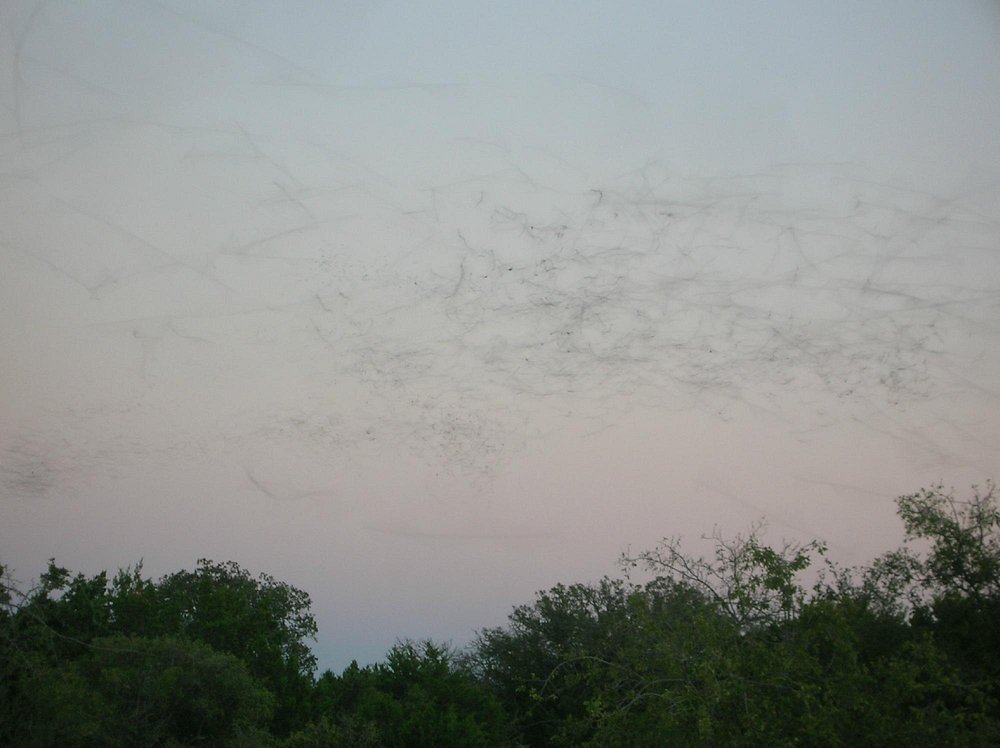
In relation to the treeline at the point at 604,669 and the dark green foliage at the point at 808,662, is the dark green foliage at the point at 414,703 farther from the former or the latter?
the dark green foliage at the point at 808,662

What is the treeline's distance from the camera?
21.0m

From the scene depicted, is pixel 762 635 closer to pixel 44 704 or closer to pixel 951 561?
pixel 951 561

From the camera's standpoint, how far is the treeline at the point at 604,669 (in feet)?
69.1

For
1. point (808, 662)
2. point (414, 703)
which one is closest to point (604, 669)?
point (808, 662)

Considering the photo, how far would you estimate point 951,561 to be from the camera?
2961cm

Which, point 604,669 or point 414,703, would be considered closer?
point 604,669

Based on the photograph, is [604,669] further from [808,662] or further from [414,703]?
[414,703]

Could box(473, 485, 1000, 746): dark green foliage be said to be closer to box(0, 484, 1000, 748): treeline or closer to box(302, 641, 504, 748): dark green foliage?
box(0, 484, 1000, 748): treeline

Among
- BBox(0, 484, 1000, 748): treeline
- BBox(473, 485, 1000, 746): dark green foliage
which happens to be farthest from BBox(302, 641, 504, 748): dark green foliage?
BBox(473, 485, 1000, 746): dark green foliage

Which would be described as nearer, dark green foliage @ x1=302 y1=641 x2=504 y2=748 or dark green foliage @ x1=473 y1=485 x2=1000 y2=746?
dark green foliage @ x1=473 y1=485 x2=1000 y2=746

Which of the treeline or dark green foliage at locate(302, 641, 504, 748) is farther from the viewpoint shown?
dark green foliage at locate(302, 641, 504, 748)

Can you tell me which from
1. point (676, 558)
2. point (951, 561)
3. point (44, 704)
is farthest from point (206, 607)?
point (951, 561)

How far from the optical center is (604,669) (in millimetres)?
25047

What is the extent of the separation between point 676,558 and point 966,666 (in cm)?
795
